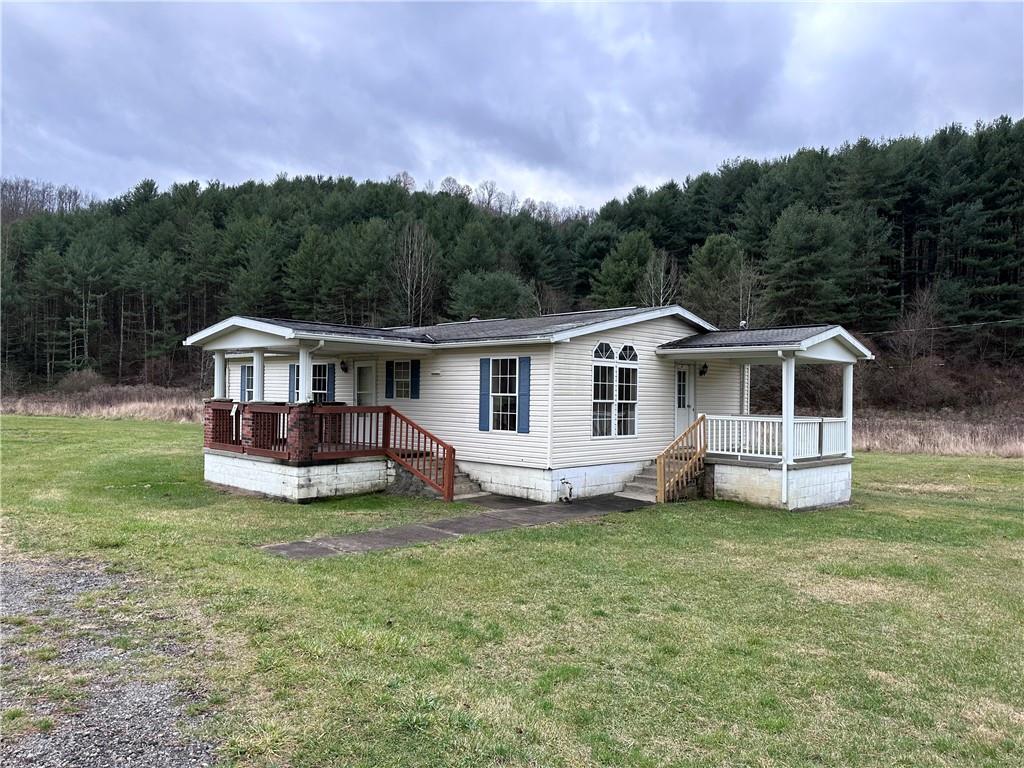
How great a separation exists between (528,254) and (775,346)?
34.1m

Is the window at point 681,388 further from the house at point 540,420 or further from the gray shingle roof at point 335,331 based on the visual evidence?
the gray shingle roof at point 335,331

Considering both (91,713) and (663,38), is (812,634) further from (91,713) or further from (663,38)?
(663,38)

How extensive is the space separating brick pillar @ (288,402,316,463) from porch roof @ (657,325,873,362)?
6.97 meters

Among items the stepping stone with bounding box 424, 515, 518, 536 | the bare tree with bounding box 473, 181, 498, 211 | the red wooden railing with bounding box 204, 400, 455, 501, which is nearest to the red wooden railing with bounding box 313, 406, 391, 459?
the red wooden railing with bounding box 204, 400, 455, 501

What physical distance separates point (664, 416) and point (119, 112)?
1568cm

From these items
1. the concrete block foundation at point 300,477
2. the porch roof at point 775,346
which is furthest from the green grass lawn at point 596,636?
the porch roof at point 775,346

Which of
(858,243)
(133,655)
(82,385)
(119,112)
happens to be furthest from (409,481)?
(82,385)

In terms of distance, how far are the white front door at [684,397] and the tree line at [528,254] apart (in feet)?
59.5

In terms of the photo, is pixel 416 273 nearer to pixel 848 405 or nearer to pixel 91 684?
pixel 848 405

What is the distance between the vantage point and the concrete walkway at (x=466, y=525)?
7.82 meters

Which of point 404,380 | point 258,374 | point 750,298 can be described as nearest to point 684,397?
point 404,380

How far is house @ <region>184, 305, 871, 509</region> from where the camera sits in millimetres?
11688

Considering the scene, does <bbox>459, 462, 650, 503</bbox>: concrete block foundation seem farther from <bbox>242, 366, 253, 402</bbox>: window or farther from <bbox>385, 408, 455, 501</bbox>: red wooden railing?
<bbox>242, 366, 253, 402</bbox>: window

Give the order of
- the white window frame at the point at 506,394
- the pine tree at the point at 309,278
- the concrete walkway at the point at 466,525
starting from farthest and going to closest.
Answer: the pine tree at the point at 309,278
the white window frame at the point at 506,394
the concrete walkway at the point at 466,525
